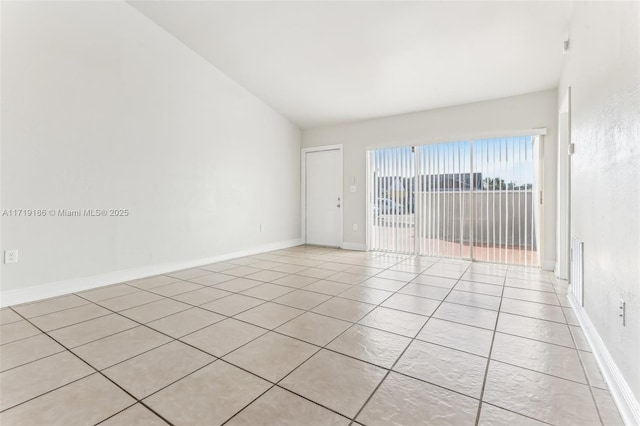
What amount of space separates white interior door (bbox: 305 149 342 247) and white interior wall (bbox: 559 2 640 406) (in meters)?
4.06

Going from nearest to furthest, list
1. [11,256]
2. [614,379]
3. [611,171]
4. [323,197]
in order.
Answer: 1. [614,379]
2. [611,171]
3. [11,256]
4. [323,197]

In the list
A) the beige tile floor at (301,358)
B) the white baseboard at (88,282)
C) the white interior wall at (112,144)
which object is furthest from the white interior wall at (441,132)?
the white baseboard at (88,282)

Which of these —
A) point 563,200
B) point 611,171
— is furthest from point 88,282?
point 563,200

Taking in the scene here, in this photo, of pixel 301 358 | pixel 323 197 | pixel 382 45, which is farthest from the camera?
pixel 323 197

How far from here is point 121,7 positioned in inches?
141

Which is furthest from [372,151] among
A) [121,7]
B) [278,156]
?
[121,7]

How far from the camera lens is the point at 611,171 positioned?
5.60ft

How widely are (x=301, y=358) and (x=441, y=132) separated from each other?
436 cm

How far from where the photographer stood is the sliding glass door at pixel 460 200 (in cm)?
442

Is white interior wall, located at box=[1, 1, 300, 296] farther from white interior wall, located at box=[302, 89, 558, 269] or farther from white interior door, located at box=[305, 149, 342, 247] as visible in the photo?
white interior wall, located at box=[302, 89, 558, 269]

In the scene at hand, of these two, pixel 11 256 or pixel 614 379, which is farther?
pixel 11 256

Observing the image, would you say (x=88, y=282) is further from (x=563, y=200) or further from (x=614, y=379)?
(x=563, y=200)

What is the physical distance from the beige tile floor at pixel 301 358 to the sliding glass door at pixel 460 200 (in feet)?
4.56

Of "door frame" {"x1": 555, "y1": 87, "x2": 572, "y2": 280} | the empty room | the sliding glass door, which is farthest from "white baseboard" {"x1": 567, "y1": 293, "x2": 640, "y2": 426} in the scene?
the sliding glass door
